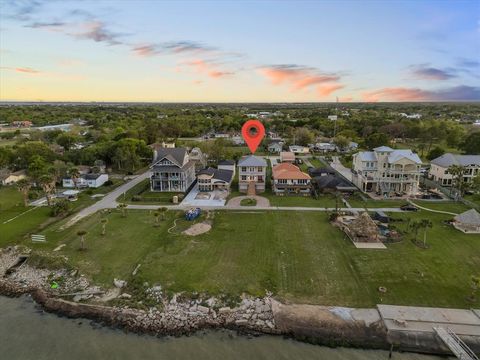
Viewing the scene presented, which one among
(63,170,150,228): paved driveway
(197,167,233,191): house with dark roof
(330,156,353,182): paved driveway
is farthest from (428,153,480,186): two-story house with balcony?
(63,170,150,228): paved driveway

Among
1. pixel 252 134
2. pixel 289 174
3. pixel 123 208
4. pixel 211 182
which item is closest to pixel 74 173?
pixel 123 208

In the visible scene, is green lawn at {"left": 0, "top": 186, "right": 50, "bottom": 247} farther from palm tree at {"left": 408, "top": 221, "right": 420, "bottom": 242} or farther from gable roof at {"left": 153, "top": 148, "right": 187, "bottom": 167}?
palm tree at {"left": 408, "top": 221, "right": 420, "bottom": 242}

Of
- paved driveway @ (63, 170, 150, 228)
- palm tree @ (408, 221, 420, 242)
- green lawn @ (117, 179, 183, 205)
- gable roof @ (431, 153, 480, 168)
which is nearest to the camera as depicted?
palm tree @ (408, 221, 420, 242)

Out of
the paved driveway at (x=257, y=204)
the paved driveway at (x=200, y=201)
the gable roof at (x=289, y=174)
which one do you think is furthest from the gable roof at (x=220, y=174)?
the gable roof at (x=289, y=174)

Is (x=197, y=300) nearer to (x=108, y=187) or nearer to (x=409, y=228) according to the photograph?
(x=409, y=228)

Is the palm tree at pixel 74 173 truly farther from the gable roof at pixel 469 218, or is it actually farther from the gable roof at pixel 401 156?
the gable roof at pixel 469 218

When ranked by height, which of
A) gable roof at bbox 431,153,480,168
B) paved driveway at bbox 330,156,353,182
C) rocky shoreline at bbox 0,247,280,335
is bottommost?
rocky shoreline at bbox 0,247,280,335

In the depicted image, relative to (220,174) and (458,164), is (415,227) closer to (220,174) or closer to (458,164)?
(458,164)
